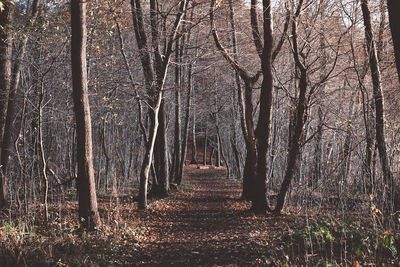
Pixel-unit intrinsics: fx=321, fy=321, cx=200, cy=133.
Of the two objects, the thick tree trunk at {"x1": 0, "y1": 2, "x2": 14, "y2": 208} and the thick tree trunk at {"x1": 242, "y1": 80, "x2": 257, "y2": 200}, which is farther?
the thick tree trunk at {"x1": 242, "y1": 80, "x2": 257, "y2": 200}

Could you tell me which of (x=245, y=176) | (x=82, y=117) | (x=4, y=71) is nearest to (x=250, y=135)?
(x=245, y=176)

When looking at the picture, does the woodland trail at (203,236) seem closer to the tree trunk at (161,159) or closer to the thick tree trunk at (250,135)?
the tree trunk at (161,159)

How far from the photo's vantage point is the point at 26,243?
17.3 feet

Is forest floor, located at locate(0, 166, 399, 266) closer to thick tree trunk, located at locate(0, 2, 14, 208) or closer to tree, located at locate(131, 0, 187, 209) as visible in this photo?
tree, located at locate(131, 0, 187, 209)

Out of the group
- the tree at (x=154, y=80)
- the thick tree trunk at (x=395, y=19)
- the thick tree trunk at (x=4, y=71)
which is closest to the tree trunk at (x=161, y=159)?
the tree at (x=154, y=80)

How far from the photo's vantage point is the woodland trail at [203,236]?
530cm

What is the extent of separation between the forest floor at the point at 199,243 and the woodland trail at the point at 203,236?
0.02 m

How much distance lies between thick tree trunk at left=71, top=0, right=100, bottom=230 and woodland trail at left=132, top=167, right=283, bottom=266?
1273mm

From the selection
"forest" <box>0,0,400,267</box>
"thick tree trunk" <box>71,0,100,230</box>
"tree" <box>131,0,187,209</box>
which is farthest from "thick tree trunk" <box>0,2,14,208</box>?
"tree" <box>131,0,187,209</box>

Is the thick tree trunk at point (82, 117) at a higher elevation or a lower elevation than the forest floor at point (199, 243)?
higher

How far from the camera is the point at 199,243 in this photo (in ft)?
20.5

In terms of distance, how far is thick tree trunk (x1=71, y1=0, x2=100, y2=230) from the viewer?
245 inches

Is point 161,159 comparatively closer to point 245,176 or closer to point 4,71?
point 245,176

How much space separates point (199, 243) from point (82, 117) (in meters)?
3.37
